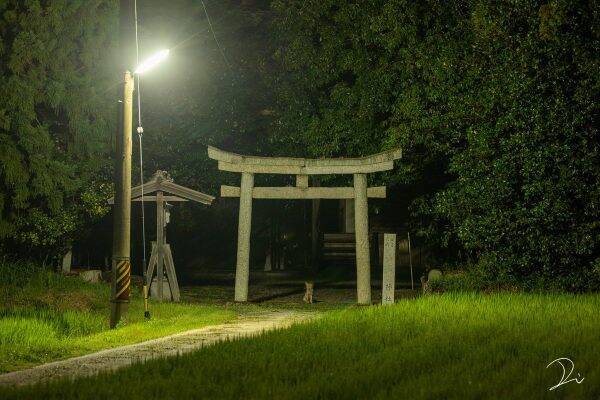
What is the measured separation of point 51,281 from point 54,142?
599cm

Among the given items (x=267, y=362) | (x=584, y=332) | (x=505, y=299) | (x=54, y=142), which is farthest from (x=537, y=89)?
(x=54, y=142)

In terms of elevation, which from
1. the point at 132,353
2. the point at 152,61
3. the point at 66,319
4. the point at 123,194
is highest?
the point at 152,61

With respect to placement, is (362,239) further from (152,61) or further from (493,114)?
(152,61)

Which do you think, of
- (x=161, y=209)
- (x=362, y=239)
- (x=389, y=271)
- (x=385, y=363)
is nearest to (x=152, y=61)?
(x=161, y=209)

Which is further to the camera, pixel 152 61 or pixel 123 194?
pixel 152 61

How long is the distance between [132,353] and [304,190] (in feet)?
33.9

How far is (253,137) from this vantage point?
98.3 ft

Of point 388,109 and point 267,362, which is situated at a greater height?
point 388,109

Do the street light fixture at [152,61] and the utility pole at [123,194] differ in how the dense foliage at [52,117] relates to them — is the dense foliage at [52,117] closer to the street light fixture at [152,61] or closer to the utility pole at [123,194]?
the utility pole at [123,194]

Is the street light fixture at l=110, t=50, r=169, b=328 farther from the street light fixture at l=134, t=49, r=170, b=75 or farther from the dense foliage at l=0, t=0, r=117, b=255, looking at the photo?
the dense foliage at l=0, t=0, r=117, b=255

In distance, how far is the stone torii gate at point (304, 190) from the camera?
2131 centimetres

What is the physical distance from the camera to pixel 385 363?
33.3ft

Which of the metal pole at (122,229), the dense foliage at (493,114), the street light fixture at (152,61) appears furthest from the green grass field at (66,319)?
the dense foliage at (493,114)

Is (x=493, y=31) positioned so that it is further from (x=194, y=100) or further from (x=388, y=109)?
(x=194, y=100)
